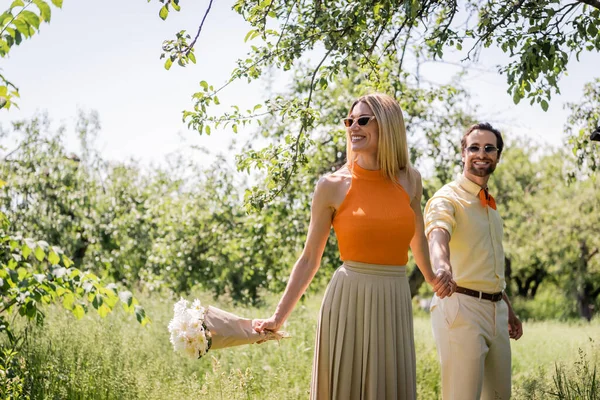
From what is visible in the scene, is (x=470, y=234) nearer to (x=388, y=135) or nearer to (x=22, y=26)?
(x=388, y=135)

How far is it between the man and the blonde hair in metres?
0.67

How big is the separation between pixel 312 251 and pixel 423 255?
29.1 inches

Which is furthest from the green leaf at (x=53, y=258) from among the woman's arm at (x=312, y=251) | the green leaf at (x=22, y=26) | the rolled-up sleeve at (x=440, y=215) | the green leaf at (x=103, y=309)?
the rolled-up sleeve at (x=440, y=215)

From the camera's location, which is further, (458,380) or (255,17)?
(255,17)

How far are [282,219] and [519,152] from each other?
18.8 m

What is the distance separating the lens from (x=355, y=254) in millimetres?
3613

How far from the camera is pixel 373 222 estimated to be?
3586mm

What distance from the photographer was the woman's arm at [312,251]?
364 centimetres

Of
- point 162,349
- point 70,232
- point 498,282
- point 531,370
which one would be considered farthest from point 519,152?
point 498,282

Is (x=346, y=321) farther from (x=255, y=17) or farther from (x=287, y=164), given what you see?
(x=255, y=17)

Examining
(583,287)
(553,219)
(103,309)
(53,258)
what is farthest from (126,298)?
(583,287)

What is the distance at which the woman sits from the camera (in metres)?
3.60

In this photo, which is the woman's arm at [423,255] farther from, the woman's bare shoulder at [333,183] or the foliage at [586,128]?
the foliage at [586,128]

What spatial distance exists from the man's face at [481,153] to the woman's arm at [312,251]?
1.38 meters
